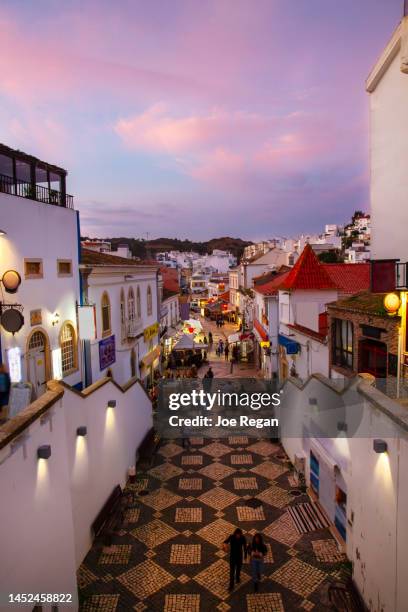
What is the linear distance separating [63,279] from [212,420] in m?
10.8

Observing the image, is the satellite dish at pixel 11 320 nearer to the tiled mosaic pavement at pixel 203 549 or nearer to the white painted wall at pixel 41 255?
the white painted wall at pixel 41 255

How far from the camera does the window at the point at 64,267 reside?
1449cm

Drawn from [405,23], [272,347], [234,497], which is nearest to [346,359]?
[234,497]

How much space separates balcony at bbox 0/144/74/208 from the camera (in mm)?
12602

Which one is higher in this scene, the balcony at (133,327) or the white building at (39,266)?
the white building at (39,266)

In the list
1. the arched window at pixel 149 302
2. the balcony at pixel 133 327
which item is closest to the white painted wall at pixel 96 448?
the balcony at pixel 133 327

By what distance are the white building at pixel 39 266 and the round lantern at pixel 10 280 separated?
12.7 inches

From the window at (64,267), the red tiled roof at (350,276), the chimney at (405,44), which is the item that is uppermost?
the chimney at (405,44)

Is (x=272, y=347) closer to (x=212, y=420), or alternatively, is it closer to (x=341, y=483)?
(x=212, y=420)

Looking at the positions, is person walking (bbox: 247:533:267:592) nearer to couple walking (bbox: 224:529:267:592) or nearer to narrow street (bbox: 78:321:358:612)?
couple walking (bbox: 224:529:267:592)

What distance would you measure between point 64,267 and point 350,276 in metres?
15.3

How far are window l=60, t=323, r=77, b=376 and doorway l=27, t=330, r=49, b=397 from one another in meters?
1.22

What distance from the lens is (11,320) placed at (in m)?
11.1

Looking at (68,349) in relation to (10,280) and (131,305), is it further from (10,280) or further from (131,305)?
(131,305)
